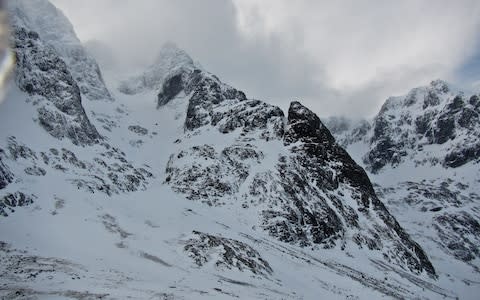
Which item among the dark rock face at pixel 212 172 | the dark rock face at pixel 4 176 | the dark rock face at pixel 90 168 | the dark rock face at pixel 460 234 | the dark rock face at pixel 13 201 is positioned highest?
the dark rock face at pixel 460 234

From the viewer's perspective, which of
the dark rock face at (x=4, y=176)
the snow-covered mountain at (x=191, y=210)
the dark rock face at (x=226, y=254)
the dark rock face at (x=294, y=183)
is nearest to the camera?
the snow-covered mountain at (x=191, y=210)

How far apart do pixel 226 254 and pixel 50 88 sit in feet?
266

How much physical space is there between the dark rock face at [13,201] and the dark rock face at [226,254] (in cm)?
2476

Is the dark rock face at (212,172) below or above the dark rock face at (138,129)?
below

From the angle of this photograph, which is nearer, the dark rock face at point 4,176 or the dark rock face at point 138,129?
the dark rock face at point 4,176

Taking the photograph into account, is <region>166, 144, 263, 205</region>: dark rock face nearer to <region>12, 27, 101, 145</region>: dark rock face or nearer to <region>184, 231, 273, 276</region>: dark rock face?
<region>12, 27, 101, 145</region>: dark rock face

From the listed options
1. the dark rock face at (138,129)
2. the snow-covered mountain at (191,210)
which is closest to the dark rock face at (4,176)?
the snow-covered mountain at (191,210)

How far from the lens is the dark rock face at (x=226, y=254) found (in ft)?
187

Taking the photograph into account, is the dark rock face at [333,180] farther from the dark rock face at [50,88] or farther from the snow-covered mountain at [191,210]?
the dark rock face at [50,88]

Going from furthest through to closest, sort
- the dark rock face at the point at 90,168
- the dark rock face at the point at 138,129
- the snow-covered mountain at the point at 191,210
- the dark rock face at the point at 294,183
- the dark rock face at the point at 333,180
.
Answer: the dark rock face at the point at 138,129, the dark rock face at the point at 333,180, the dark rock face at the point at 294,183, the dark rock face at the point at 90,168, the snow-covered mountain at the point at 191,210

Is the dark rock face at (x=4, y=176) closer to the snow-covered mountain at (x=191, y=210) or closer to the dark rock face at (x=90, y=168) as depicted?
the snow-covered mountain at (x=191, y=210)

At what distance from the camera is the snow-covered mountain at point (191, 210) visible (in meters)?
46.3

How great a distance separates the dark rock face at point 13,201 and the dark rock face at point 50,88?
3886 centimetres

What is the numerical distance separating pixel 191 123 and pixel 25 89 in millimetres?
52373
